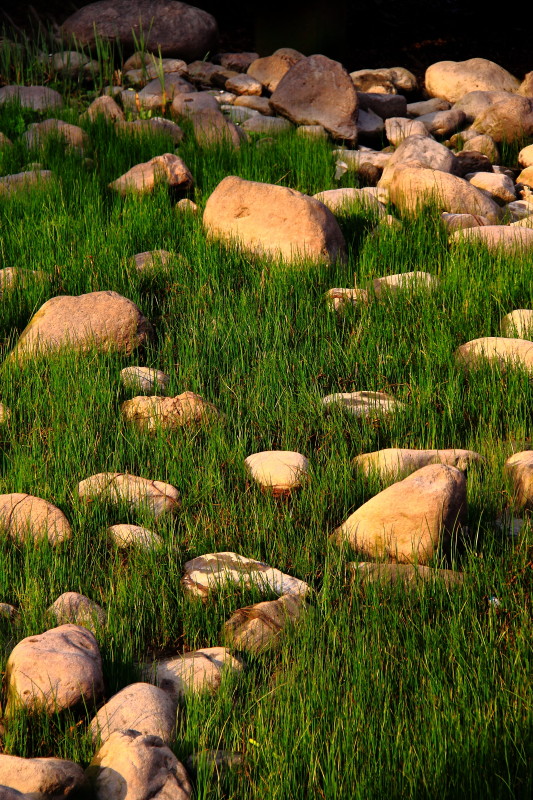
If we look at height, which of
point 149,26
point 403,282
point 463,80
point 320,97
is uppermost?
point 149,26

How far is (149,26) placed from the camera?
27.0ft

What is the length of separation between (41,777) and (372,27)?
10.5 metres

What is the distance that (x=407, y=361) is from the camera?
355 cm

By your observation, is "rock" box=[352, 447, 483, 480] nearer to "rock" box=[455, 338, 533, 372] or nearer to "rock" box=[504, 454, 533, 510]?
"rock" box=[504, 454, 533, 510]

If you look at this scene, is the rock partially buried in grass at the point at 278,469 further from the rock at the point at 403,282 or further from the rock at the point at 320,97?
the rock at the point at 320,97

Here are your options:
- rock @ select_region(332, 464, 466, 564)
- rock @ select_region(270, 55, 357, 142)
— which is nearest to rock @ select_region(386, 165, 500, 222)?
rock @ select_region(270, 55, 357, 142)

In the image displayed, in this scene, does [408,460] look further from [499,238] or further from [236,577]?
[499,238]

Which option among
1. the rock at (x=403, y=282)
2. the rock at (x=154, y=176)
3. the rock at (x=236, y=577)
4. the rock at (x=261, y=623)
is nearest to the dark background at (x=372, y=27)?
the rock at (x=154, y=176)

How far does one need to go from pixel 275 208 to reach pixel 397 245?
692mm

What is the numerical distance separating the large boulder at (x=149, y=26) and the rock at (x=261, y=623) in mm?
7046

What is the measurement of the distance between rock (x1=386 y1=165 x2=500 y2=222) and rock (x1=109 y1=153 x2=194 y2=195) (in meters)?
1.30

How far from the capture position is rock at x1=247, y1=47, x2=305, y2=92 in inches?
311

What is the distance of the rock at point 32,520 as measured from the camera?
2.56 metres

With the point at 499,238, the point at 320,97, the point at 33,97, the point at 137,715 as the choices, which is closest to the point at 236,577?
the point at 137,715
